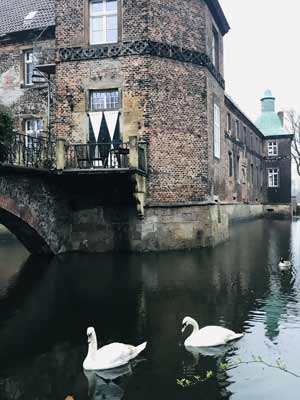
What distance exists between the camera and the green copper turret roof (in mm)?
49031

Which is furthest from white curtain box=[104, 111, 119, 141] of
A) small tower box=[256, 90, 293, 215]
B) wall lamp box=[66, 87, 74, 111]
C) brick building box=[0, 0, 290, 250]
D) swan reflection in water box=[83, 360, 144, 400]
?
small tower box=[256, 90, 293, 215]

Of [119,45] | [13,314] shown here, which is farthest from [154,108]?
[13,314]

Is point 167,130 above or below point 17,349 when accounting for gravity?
above

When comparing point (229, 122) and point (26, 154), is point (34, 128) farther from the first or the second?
point (229, 122)

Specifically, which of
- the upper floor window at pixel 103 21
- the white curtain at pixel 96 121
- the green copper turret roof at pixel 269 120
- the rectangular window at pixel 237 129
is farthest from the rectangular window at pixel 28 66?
the green copper turret roof at pixel 269 120

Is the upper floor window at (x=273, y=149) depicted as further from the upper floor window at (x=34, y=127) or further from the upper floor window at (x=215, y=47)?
the upper floor window at (x=34, y=127)

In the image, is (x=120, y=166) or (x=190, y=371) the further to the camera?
(x=120, y=166)

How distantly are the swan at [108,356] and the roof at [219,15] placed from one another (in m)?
16.9

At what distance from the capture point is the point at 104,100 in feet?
56.3

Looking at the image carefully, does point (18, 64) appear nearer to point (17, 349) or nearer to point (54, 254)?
point (54, 254)

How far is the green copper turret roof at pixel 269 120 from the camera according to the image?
49.0m

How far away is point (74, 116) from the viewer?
17141 mm

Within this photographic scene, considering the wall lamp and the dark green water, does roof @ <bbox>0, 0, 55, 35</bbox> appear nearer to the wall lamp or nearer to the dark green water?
the wall lamp

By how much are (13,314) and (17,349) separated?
206 cm
